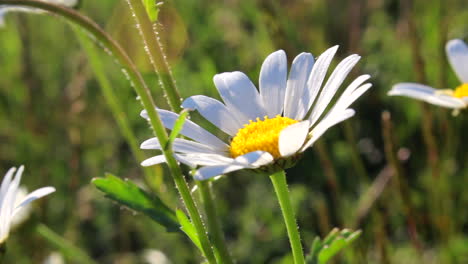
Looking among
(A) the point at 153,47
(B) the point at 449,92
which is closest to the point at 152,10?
(A) the point at 153,47

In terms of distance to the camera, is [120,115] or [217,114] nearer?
[217,114]

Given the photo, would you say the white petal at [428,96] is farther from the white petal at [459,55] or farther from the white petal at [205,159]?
the white petal at [205,159]

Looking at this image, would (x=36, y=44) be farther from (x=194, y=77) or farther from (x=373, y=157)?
(x=373, y=157)

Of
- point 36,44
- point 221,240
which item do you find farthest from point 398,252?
point 36,44

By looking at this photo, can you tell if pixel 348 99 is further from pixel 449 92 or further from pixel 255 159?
pixel 449 92

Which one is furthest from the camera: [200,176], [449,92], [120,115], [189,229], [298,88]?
[120,115]

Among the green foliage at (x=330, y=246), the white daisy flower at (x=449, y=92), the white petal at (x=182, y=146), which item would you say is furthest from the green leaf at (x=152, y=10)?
the white daisy flower at (x=449, y=92)
